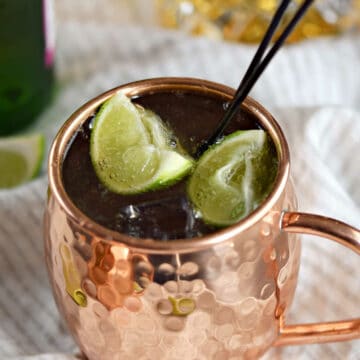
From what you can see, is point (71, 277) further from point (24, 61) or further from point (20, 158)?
point (24, 61)

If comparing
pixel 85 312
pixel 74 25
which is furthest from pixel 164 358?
pixel 74 25

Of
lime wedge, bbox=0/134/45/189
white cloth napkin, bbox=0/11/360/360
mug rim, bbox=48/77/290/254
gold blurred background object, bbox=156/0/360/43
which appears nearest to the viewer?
mug rim, bbox=48/77/290/254

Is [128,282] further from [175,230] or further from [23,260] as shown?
[23,260]

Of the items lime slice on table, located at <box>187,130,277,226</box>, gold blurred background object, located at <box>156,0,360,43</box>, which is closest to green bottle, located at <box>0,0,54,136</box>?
gold blurred background object, located at <box>156,0,360,43</box>

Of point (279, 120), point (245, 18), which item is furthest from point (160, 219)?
point (245, 18)

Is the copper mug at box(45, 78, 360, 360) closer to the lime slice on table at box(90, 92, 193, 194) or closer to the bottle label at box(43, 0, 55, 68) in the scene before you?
the lime slice on table at box(90, 92, 193, 194)

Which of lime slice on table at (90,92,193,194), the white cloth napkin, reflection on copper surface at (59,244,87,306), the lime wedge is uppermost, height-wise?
lime slice on table at (90,92,193,194)
